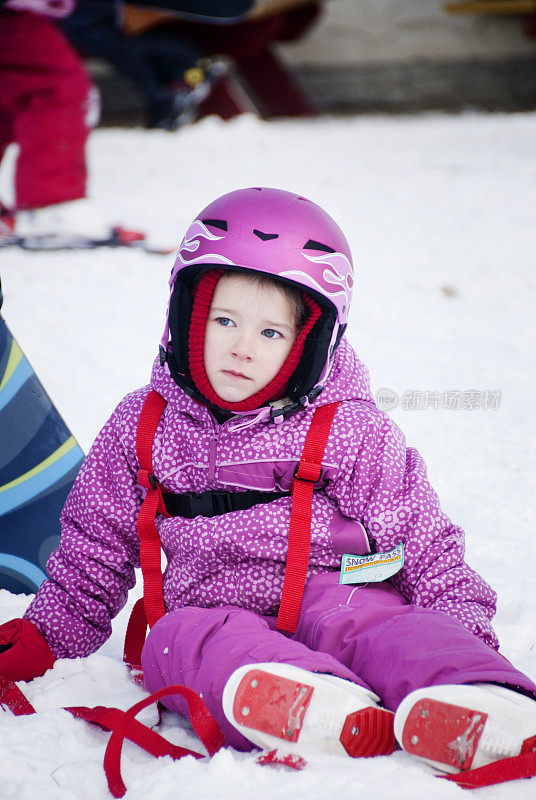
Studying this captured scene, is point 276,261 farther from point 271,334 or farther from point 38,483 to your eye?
point 38,483

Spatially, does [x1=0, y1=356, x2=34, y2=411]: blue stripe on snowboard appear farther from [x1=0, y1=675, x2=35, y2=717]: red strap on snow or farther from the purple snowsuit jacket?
[x1=0, y1=675, x2=35, y2=717]: red strap on snow

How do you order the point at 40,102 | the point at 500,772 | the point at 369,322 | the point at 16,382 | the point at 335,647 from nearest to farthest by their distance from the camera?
the point at 500,772
the point at 335,647
the point at 16,382
the point at 369,322
the point at 40,102

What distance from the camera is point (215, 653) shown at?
146 cm

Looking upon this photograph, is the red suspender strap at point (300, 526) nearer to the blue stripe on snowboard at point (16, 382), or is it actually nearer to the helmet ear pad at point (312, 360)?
the helmet ear pad at point (312, 360)

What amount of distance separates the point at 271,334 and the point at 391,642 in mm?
610

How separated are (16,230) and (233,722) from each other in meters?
3.63

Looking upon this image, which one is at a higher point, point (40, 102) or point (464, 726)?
point (40, 102)

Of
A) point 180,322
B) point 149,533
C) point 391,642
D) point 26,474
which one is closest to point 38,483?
point 26,474

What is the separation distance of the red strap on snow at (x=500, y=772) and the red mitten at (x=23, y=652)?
81 centimetres

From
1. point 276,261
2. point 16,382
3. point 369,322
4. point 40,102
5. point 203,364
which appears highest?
point 40,102

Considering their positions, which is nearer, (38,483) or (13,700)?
(13,700)

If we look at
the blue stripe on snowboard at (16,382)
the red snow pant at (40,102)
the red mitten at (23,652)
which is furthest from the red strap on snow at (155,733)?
the red snow pant at (40,102)

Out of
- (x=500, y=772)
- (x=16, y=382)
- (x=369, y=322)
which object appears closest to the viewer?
(x=500, y=772)

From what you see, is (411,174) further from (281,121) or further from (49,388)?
(49,388)
